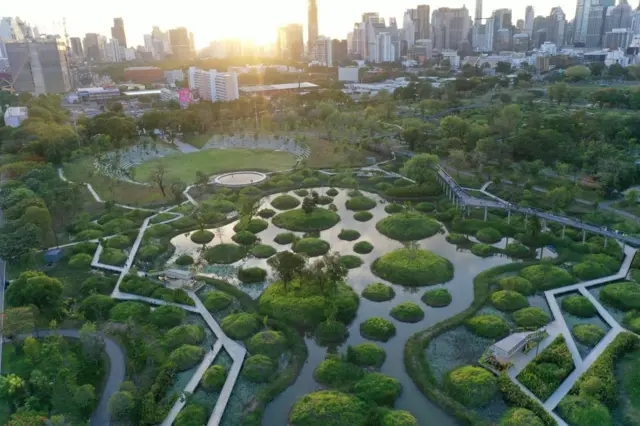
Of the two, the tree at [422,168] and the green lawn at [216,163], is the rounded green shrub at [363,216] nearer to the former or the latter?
the tree at [422,168]

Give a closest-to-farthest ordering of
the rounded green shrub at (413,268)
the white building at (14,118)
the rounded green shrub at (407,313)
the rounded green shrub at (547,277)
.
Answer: the rounded green shrub at (407,313)
the rounded green shrub at (547,277)
the rounded green shrub at (413,268)
the white building at (14,118)

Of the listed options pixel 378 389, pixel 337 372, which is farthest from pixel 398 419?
pixel 337 372

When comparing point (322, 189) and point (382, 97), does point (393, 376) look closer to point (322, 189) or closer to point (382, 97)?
point (322, 189)

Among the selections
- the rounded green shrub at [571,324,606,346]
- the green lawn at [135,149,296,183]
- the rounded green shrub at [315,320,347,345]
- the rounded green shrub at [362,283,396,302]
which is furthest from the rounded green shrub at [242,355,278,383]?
the green lawn at [135,149,296,183]

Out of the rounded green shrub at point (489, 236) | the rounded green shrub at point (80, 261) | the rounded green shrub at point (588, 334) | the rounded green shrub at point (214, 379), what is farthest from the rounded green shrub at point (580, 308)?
the rounded green shrub at point (80, 261)

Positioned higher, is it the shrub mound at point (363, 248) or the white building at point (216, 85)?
the white building at point (216, 85)

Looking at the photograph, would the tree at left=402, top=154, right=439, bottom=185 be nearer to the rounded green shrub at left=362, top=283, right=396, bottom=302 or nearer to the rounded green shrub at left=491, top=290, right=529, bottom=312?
the rounded green shrub at left=362, top=283, right=396, bottom=302
